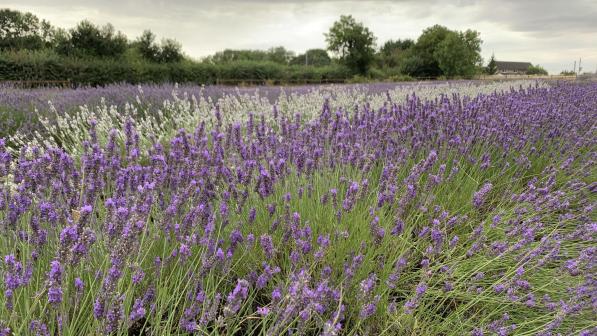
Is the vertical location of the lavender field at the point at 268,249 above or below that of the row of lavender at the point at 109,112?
below

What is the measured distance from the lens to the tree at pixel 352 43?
100 ft

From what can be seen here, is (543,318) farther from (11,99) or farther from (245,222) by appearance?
(11,99)

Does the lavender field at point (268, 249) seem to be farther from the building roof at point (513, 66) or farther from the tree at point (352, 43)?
the building roof at point (513, 66)

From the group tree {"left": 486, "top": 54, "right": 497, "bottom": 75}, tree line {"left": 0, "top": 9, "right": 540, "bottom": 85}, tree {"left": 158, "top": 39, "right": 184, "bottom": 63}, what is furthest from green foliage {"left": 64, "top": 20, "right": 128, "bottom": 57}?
tree {"left": 486, "top": 54, "right": 497, "bottom": 75}

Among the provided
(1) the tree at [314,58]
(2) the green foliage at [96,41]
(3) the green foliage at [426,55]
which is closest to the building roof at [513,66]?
(1) the tree at [314,58]

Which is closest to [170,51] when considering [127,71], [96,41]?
[96,41]

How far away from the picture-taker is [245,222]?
2.11 metres

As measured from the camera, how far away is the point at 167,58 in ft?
75.8

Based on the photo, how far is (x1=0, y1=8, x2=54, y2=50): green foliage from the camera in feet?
72.8

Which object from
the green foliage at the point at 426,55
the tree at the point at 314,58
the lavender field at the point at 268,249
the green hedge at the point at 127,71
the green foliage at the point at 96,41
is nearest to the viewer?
the lavender field at the point at 268,249

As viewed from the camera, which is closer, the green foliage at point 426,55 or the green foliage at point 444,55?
the green foliage at point 444,55

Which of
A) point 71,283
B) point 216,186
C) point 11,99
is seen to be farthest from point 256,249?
point 11,99

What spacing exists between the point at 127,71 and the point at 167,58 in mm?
7679

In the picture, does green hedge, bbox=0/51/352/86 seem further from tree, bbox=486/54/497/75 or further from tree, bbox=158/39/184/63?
tree, bbox=486/54/497/75
